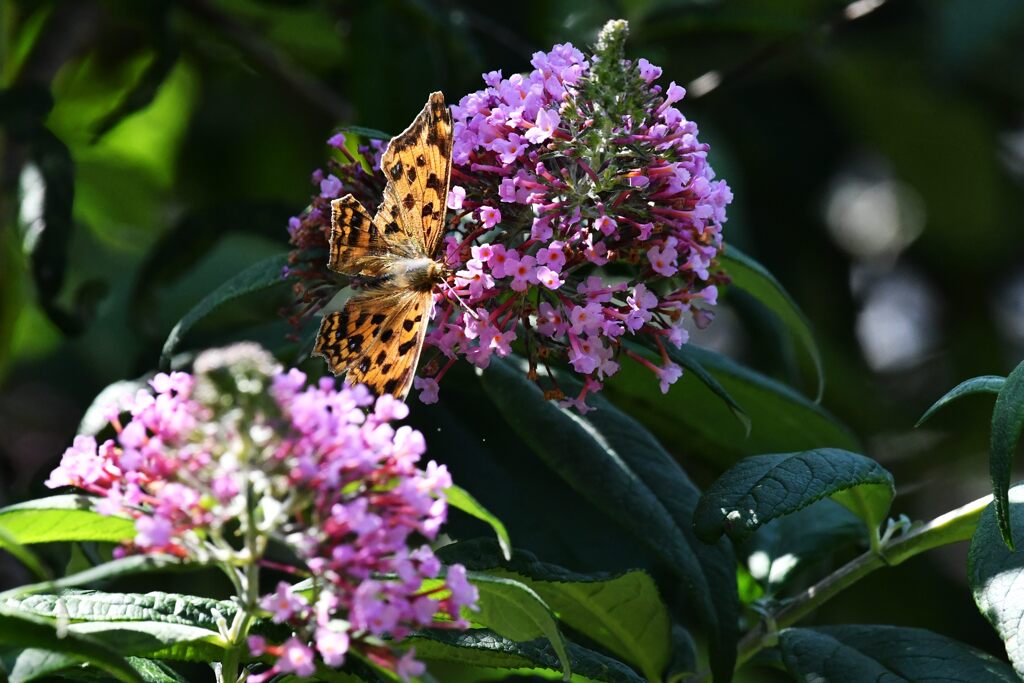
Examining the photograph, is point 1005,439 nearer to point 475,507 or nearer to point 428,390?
point 475,507

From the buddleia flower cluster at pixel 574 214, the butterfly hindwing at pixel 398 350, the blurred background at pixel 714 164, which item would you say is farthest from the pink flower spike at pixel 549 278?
the blurred background at pixel 714 164

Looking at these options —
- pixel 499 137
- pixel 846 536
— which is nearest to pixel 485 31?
pixel 499 137

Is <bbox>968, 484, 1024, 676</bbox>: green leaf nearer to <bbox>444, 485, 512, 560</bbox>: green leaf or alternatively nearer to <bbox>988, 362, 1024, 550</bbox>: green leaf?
<bbox>988, 362, 1024, 550</bbox>: green leaf

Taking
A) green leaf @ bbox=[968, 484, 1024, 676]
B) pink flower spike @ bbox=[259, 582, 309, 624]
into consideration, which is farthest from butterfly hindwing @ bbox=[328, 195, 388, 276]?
green leaf @ bbox=[968, 484, 1024, 676]

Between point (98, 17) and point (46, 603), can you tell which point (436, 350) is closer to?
point (46, 603)

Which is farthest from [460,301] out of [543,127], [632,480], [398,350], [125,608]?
[125,608]
